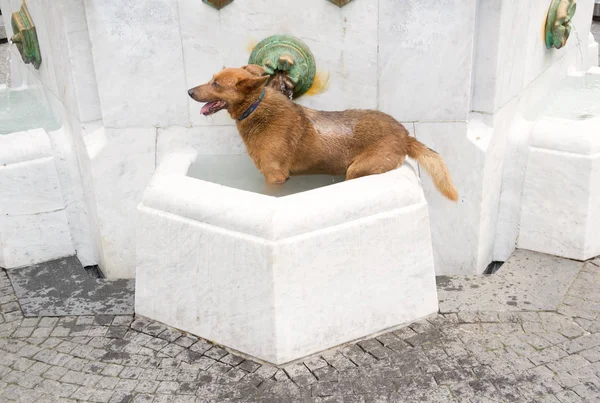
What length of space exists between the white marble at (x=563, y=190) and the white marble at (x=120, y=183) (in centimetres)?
280

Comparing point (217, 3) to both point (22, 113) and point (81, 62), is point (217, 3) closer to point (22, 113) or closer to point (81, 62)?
point (81, 62)

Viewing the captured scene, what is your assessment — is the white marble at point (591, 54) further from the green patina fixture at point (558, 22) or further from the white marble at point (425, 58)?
the white marble at point (425, 58)

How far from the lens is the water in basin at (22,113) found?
18.3 ft

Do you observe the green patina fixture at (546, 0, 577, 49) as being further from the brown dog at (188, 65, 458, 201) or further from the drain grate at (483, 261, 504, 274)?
the brown dog at (188, 65, 458, 201)

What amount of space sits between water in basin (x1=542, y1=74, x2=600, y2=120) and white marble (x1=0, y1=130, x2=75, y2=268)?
153 inches

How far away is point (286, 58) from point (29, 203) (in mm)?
2202

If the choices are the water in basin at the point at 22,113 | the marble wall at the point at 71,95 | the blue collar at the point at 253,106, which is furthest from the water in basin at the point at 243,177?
the water in basin at the point at 22,113

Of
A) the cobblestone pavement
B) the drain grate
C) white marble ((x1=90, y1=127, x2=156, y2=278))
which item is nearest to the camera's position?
the cobblestone pavement

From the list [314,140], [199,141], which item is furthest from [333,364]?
[199,141]

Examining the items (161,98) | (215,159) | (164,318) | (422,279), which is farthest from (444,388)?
(161,98)

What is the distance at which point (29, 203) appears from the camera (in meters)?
5.10

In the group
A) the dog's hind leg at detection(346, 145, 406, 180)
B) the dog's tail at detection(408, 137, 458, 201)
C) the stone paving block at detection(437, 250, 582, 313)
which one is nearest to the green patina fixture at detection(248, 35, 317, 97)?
the dog's hind leg at detection(346, 145, 406, 180)

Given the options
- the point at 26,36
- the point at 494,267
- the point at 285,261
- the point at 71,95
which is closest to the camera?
the point at 285,261

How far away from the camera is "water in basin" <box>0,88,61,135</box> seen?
5570mm
